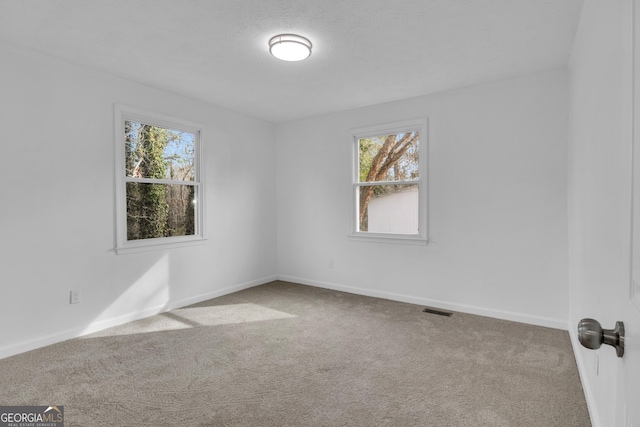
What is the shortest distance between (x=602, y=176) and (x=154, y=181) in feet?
12.8

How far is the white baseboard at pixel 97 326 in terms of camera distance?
282 cm

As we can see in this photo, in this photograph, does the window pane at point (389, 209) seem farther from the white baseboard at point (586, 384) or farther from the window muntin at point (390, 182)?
the white baseboard at point (586, 384)

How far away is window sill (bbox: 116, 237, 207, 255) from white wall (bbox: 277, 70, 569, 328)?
1.80m

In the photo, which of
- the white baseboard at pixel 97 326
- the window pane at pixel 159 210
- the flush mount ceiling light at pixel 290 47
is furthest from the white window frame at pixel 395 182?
the window pane at pixel 159 210

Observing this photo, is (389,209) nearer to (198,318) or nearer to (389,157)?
(389,157)

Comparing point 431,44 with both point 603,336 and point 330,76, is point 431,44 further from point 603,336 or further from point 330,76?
point 603,336

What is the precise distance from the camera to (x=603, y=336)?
2.17ft

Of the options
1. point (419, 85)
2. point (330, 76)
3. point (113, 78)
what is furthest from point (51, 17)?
point (419, 85)

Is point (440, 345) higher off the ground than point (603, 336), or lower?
lower

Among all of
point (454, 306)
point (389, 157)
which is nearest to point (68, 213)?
point (389, 157)

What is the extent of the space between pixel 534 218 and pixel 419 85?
184 cm

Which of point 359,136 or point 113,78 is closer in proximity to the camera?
point 113,78

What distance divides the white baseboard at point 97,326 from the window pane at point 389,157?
2.47m

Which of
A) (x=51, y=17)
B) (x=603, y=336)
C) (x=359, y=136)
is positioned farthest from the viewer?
(x=359, y=136)
